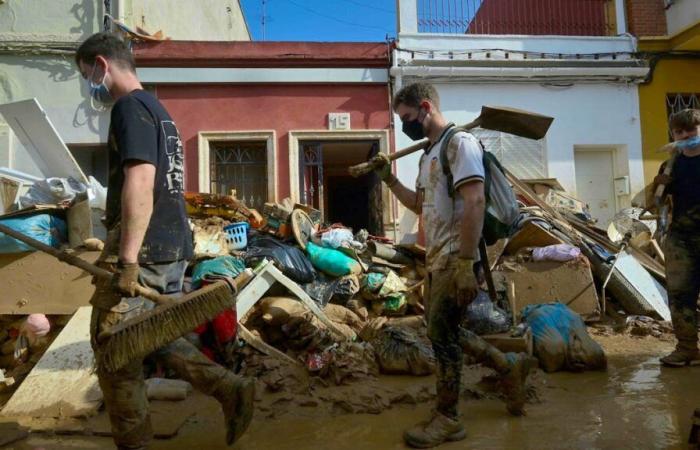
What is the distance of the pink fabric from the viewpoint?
13.4ft

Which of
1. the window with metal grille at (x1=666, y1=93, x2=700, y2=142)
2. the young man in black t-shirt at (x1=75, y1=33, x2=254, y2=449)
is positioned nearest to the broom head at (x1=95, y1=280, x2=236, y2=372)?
the young man in black t-shirt at (x1=75, y1=33, x2=254, y2=449)

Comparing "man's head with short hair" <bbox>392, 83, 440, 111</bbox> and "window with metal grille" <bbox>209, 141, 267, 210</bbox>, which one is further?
"window with metal grille" <bbox>209, 141, 267, 210</bbox>

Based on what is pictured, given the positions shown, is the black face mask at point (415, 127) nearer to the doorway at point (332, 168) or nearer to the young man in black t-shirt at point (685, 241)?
the young man in black t-shirt at point (685, 241)

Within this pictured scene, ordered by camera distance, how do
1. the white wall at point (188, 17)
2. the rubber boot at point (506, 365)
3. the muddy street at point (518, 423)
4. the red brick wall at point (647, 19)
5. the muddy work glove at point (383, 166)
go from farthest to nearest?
the red brick wall at point (647, 19)
the white wall at point (188, 17)
the muddy work glove at point (383, 166)
the rubber boot at point (506, 365)
the muddy street at point (518, 423)

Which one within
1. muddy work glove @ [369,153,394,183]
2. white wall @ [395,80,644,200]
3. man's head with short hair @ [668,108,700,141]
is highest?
white wall @ [395,80,644,200]

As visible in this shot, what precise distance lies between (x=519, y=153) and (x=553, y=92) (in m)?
1.29

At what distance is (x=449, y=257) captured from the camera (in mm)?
2426

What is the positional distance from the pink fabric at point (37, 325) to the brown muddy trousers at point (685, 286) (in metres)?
5.27

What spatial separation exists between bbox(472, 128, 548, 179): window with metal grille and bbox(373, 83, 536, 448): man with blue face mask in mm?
6307

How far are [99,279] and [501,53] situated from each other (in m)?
8.44

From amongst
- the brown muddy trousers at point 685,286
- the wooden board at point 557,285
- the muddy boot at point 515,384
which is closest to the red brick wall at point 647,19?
the wooden board at point 557,285

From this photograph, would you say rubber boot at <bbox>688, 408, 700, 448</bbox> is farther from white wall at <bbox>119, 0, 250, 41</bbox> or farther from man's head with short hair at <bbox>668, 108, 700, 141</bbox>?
white wall at <bbox>119, 0, 250, 41</bbox>

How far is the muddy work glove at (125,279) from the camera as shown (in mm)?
1897

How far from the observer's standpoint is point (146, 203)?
1966 millimetres
